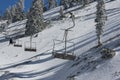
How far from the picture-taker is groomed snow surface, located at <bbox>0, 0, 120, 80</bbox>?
5116 cm

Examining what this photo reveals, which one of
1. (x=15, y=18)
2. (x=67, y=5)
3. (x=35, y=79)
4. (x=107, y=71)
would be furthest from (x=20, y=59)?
(x=15, y=18)

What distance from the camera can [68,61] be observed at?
6850 cm

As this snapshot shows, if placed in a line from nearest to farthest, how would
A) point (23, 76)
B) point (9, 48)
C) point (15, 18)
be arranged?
point (23, 76) < point (9, 48) < point (15, 18)

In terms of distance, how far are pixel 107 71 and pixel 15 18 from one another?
146m

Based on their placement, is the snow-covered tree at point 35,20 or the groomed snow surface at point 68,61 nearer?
the groomed snow surface at point 68,61

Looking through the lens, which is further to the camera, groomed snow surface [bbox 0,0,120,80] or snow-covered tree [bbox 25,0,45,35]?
snow-covered tree [bbox 25,0,45,35]

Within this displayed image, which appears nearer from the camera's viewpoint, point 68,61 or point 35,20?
point 68,61

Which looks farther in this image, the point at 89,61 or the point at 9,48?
the point at 9,48

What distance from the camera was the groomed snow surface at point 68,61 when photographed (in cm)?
5116

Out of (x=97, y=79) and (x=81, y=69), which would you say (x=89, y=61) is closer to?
(x=81, y=69)

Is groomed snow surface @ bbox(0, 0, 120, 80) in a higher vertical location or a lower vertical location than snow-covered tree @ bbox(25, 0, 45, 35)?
lower

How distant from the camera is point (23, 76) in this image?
64.3 metres

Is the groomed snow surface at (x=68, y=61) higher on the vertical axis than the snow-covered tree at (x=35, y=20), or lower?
lower

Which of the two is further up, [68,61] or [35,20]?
[35,20]
